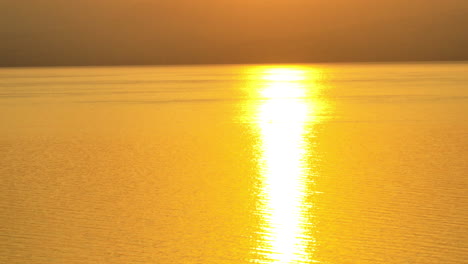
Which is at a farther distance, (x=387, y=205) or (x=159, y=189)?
(x=159, y=189)

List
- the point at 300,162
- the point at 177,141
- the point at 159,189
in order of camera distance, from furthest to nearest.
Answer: the point at 177,141
the point at 300,162
the point at 159,189

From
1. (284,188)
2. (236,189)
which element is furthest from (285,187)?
(236,189)

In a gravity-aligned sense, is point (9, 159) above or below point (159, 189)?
above

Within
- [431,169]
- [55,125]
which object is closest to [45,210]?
[431,169]

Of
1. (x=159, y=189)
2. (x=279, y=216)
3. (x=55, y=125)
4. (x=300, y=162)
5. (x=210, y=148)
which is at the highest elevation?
(x=55, y=125)

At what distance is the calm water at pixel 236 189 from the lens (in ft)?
15.5

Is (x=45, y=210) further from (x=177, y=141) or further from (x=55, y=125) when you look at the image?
(x=55, y=125)

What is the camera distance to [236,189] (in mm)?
6684

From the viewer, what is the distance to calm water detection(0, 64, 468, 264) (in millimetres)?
4727

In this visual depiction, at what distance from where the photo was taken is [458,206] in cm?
571

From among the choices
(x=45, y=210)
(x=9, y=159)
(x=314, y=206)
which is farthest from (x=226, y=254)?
(x=9, y=159)

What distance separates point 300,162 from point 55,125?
218 inches

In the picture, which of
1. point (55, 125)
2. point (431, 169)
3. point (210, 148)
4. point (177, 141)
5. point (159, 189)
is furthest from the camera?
point (55, 125)

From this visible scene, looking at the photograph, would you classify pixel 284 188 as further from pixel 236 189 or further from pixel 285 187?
pixel 236 189
